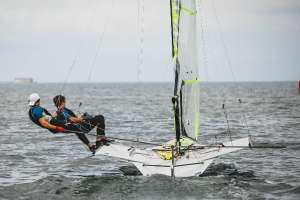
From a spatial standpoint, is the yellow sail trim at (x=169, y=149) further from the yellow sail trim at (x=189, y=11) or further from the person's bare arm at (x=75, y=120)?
the yellow sail trim at (x=189, y=11)

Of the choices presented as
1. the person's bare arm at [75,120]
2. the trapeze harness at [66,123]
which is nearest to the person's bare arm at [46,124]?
the trapeze harness at [66,123]

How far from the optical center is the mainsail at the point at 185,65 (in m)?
14.0

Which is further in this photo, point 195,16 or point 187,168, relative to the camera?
point 195,16

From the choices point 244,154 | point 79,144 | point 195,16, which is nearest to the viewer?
point 195,16

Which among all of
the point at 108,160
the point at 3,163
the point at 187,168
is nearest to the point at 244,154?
the point at 108,160

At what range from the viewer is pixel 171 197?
11906 mm

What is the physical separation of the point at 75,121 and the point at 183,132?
382 centimetres

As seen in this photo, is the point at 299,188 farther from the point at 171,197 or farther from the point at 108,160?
the point at 108,160

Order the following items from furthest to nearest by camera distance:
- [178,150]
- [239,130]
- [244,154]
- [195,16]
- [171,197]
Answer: [239,130]
[244,154]
[195,16]
[178,150]
[171,197]

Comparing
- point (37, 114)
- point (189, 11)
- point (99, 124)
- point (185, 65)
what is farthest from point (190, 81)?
point (37, 114)

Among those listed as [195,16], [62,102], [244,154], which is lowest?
[244,154]

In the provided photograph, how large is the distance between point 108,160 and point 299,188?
7.63 metres

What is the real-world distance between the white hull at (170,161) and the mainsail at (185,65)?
0.91 m

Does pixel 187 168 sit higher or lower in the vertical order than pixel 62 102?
lower
